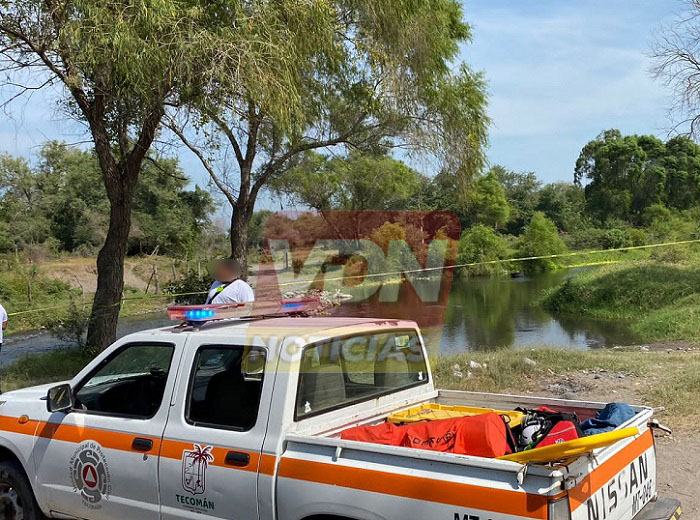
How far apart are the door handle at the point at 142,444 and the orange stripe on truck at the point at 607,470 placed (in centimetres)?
237

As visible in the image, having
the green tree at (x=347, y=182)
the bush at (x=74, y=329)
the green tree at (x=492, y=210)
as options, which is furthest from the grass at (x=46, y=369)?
the green tree at (x=492, y=210)

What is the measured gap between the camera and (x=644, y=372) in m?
9.12

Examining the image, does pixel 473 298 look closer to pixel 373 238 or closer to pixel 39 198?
pixel 373 238

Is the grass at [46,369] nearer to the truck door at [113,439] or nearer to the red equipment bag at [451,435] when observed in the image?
the truck door at [113,439]

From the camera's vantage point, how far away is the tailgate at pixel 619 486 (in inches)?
116

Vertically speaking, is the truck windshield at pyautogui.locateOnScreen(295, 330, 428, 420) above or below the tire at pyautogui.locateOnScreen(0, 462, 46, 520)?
above

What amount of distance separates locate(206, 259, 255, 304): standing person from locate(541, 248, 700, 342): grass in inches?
520

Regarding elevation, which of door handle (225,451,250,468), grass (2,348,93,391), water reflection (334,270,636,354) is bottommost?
water reflection (334,270,636,354)

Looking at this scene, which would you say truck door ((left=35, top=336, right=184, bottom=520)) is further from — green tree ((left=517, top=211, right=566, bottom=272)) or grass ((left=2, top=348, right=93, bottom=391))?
green tree ((left=517, top=211, right=566, bottom=272))

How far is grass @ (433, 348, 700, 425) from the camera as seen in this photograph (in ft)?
24.6

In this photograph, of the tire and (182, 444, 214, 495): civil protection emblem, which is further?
the tire

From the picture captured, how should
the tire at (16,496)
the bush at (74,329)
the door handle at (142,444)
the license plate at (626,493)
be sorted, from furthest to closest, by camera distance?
the bush at (74,329), the tire at (16,496), the door handle at (142,444), the license plate at (626,493)
